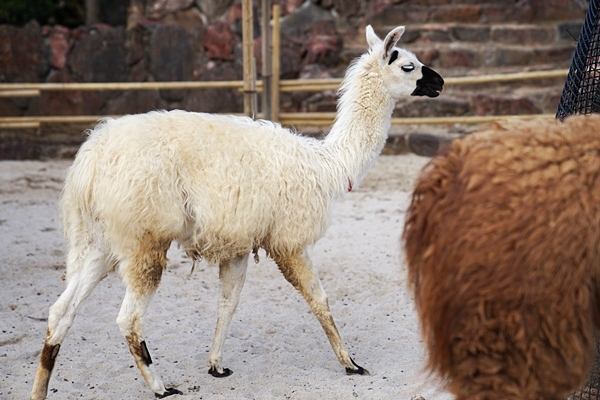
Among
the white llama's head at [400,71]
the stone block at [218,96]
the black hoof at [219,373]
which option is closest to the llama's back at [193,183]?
the black hoof at [219,373]

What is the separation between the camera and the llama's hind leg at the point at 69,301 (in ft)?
11.2

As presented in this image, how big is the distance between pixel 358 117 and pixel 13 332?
232 cm

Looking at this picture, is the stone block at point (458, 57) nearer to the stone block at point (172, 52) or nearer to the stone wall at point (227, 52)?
the stone wall at point (227, 52)

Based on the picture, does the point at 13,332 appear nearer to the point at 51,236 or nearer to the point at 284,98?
the point at 51,236

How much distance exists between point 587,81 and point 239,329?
8.33 feet

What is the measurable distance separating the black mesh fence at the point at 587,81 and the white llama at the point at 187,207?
51.7 inches

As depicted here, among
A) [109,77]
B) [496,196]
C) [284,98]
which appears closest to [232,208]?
[496,196]

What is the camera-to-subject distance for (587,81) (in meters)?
3.04

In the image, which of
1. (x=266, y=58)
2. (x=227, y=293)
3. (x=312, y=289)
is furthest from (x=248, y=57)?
(x=312, y=289)

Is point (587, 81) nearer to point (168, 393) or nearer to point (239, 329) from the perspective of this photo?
point (168, 393)

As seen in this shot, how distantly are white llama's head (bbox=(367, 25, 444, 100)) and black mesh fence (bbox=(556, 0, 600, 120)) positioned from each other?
4.90ft

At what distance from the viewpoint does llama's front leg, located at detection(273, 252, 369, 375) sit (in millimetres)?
3848

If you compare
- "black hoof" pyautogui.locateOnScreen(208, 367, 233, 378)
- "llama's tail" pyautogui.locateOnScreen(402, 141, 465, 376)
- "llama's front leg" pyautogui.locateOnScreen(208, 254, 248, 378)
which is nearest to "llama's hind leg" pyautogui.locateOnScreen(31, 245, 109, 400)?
"llama's front leg" pyautogui.locateOnScreen(208, 254, 248, 378)

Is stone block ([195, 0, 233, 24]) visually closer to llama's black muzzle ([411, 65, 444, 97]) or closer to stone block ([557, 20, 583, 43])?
stone block ([557, 20, 583, 43])
